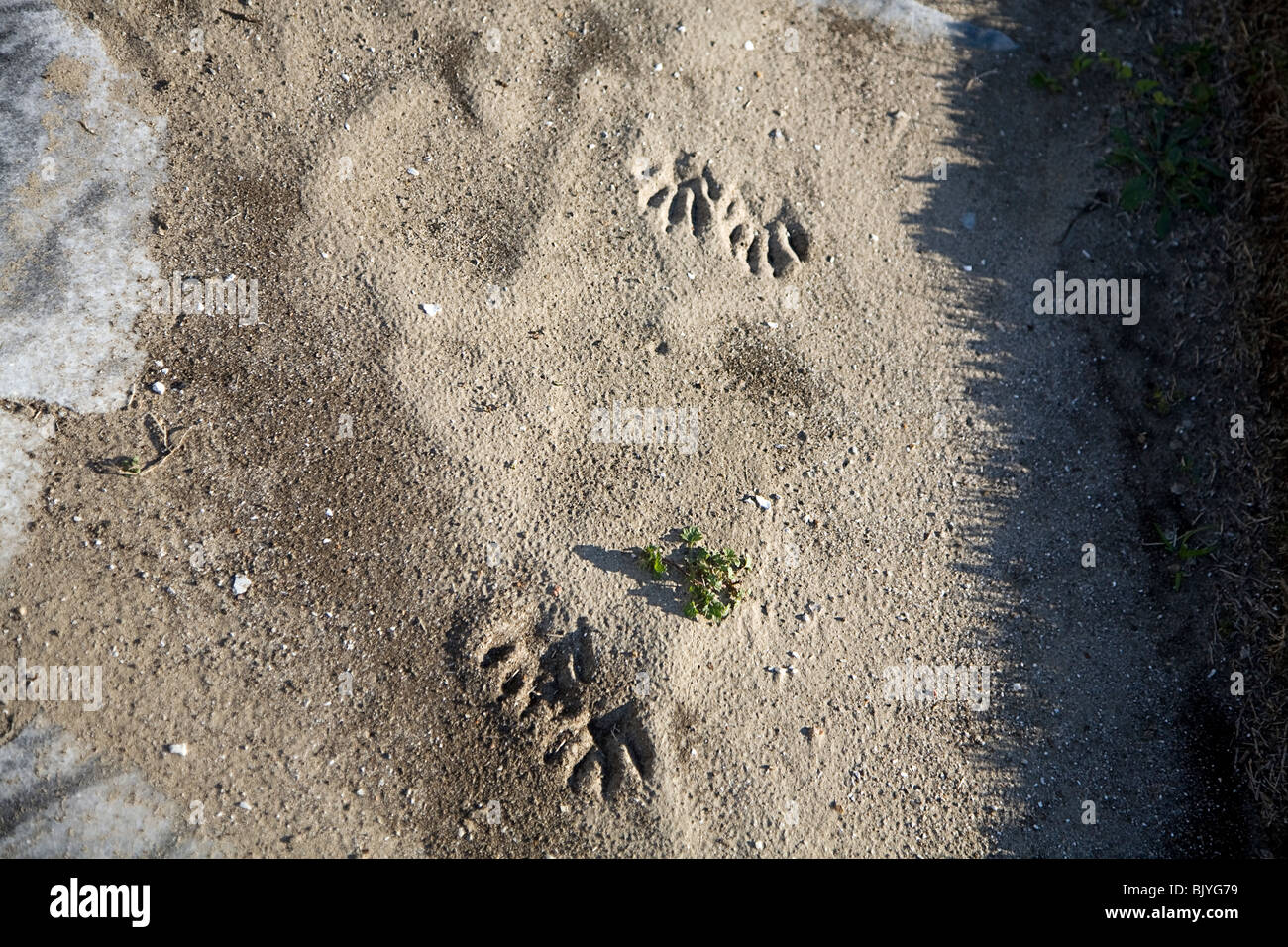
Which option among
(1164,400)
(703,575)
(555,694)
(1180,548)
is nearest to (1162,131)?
(1164,400)

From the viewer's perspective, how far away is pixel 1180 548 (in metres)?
4.81

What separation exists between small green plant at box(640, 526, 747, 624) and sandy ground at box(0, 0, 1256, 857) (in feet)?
0.31

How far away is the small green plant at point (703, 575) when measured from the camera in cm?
431

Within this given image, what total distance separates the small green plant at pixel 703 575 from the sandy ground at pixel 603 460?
0.10m

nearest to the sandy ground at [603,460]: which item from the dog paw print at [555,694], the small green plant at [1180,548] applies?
the dog paw print at [555,694]

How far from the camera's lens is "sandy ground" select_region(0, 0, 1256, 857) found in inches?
163

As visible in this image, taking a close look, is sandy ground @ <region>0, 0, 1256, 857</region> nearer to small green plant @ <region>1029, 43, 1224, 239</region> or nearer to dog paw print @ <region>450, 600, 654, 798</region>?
dog paw print @ <region>450, 600, 654, 798</region>

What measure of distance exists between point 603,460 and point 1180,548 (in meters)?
3.28

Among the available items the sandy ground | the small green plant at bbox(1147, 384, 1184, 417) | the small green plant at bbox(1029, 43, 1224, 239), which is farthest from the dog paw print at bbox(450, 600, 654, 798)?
the small green plant at bbox(1029, 43, 1224, 239)

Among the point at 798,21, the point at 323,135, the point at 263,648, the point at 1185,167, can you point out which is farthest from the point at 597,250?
the point at 1185,167

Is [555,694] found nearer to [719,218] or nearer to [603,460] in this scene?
[603,460]

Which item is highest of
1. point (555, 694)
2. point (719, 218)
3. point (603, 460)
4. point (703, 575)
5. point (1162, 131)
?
point (1162, 131)

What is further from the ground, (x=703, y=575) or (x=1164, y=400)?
(x=1164, y=400)
